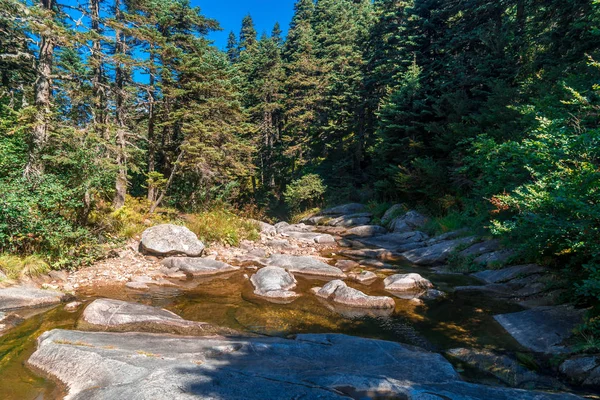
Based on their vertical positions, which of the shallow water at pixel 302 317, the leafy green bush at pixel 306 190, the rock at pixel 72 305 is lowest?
the shallow water at pixel 302 317

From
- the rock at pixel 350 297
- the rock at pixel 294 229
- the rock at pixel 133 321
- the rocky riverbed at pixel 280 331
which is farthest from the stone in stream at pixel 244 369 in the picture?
the rock at pixel 294 229

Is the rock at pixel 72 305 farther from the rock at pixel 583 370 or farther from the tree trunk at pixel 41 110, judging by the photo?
the rock at pixel 583 370

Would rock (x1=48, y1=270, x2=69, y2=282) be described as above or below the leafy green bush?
below

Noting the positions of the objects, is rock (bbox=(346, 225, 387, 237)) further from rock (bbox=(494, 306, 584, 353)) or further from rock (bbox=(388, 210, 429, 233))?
rock (bbox=(494, 306, 584, 353))

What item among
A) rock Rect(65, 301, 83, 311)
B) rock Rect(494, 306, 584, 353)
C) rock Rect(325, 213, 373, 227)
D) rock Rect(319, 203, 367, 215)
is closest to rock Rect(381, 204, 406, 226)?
rock Rect(325, 213, 373, 227)

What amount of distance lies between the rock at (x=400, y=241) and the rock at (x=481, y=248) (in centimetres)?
299

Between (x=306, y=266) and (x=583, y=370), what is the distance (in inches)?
295

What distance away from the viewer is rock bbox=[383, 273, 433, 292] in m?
9.12

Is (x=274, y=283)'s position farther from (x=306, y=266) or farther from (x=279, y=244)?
(x=279, y=244)

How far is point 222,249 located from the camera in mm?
13109

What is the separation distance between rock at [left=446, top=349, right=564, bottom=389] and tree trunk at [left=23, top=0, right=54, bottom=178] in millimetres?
10155

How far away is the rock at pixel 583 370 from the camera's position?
4.29m

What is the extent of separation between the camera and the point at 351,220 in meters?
22.0

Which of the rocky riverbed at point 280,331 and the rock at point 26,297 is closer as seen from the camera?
the rocky riverbed at point 280,331
